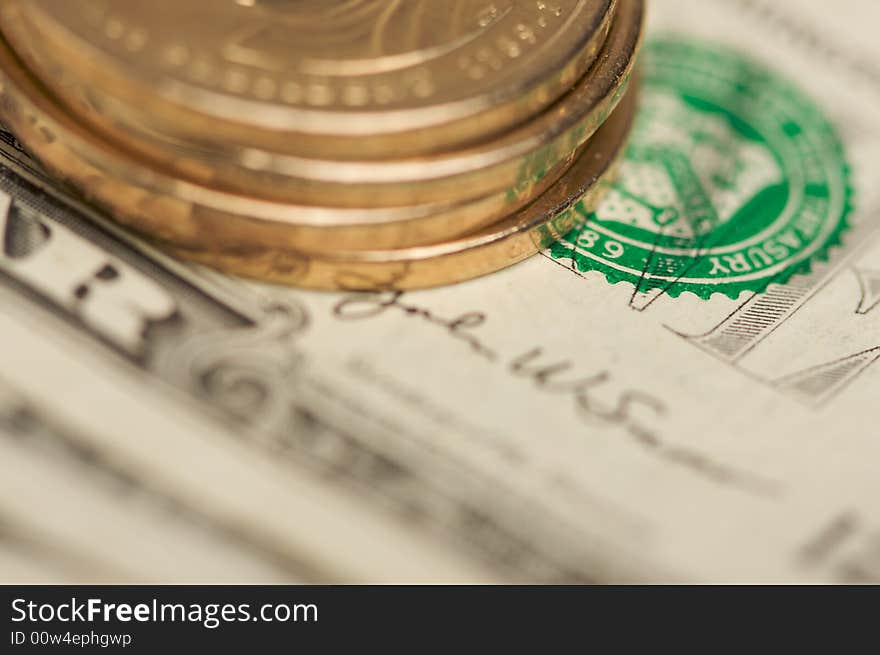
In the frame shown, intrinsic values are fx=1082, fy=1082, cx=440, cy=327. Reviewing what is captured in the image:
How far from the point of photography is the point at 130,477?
648 millimetres

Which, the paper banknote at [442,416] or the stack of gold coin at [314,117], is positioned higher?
the stack of gold coin at [314,117]

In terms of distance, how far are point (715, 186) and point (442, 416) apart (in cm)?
32

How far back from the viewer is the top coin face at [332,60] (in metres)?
0.61

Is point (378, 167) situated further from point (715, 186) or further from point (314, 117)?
point (715, 186)

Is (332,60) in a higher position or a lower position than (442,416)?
higher

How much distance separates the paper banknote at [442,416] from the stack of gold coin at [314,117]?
0.16 feet

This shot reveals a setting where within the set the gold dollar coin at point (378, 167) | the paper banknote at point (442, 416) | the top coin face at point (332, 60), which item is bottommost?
the paper banknote at point (442, 416)

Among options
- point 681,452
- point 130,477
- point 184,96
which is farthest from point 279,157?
point 681,452

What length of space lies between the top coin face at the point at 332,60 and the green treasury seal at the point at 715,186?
16 centimetres

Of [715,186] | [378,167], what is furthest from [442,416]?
[715,186]

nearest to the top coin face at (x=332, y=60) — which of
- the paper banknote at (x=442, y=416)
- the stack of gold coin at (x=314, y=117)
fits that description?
the stack of gold coin at (x=314, y=117)

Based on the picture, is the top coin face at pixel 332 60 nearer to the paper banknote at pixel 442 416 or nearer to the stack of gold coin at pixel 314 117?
the stack of gold coin at pixel 314 117

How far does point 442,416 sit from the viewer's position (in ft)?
2.27

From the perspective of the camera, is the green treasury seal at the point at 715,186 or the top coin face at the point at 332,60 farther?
the green treasury seal at the point at 715,186
